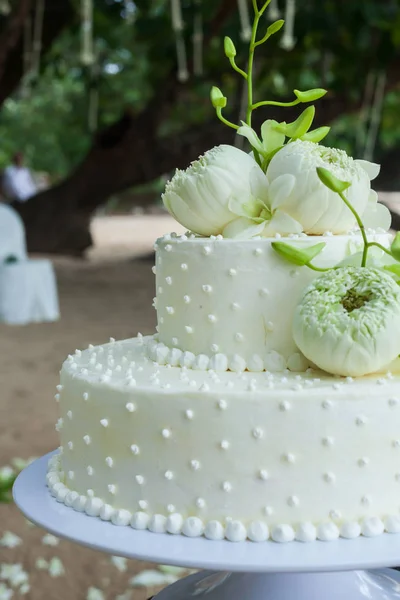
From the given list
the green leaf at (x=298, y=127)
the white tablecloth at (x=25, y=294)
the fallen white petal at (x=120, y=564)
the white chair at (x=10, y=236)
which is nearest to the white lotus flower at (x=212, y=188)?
the green leaf at (x=298, y=127)

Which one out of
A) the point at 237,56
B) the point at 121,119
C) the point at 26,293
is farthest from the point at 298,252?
the point at 121,119

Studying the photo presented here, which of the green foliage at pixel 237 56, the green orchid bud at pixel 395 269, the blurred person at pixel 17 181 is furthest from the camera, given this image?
the blurred person at pixel 17 181

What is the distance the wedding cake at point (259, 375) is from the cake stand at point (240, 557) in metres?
0.04

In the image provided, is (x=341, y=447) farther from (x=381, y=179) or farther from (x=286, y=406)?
(x=381, y=179)

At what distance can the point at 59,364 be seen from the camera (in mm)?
5875

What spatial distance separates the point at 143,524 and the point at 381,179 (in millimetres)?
11839

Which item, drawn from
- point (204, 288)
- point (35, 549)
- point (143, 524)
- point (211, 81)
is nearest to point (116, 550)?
point (143, 524)

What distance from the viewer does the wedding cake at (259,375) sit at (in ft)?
5.02

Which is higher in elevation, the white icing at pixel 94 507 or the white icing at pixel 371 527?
the white icing at pixel 371 527

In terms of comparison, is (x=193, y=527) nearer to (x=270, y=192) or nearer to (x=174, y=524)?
(x=174, y=524)

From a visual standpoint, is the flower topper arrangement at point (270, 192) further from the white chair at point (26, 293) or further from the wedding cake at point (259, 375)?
the white chair at point (26, 293)

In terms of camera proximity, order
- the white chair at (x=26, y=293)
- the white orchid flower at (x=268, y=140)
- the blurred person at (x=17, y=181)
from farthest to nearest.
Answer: the blurred person at (x=17, y=181)
the white chair at (x=26, y=293)
the white orchid flower at (x=268, y=140)

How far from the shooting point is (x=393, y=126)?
39.7 ft

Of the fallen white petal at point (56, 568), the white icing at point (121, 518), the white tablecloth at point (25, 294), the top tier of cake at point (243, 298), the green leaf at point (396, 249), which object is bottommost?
the white tablecloth at point (25, 294)
